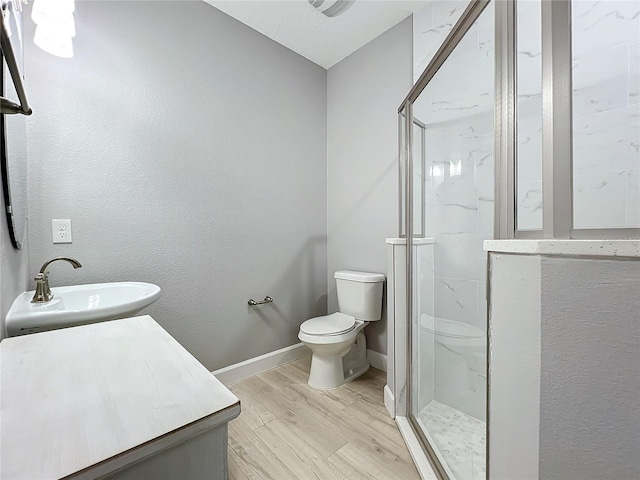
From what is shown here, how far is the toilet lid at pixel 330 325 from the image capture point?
70.3 inches

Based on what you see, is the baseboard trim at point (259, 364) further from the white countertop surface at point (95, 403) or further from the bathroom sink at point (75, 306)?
the white countertop surface at point (95, 403)

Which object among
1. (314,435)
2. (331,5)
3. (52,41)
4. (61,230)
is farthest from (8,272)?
(331,5)

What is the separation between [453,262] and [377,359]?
1.11 metres

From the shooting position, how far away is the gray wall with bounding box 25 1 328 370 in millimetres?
1358

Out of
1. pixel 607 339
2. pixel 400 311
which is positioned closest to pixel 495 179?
pixel 607 339

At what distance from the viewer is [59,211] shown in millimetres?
1327

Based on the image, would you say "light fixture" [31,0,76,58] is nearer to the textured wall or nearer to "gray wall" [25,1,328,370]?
"gray wall" [25,1,328,370]

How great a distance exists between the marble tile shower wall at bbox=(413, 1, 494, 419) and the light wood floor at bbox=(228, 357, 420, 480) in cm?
34

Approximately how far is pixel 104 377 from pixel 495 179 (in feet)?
3.52

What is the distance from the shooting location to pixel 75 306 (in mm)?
1141

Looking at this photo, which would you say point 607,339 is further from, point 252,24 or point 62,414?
point 252,24

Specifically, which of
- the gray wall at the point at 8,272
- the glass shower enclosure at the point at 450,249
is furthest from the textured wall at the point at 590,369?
the gray wall at the point at 8,272

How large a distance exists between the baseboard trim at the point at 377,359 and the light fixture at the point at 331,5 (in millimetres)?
2338

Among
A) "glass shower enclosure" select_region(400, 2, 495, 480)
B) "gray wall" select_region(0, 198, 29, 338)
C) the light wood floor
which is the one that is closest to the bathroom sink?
"gray wall" select_region(0, 198, 29, 338)
